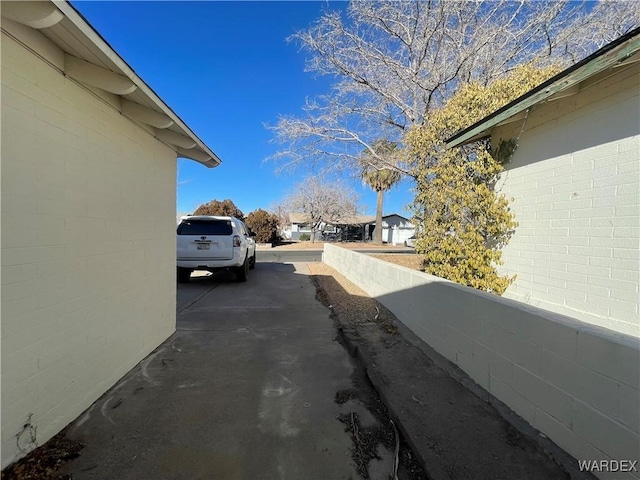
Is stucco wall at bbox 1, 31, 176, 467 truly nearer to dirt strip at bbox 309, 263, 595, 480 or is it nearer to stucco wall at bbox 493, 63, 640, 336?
dirt strip at bbox 309, 263, 595, 480

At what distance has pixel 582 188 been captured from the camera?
4.46 metres

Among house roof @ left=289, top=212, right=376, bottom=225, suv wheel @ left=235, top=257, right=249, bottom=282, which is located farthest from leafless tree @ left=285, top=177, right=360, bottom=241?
suv wheel @ left=235, top=257, right=249, bottom=282

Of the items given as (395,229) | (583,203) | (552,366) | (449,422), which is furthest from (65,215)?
(395,229)

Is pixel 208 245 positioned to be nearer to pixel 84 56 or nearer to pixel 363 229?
pixel 84 56

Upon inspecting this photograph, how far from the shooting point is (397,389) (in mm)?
3363

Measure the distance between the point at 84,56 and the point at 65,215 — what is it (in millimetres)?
1243

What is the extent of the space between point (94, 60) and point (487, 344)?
4.21 metres

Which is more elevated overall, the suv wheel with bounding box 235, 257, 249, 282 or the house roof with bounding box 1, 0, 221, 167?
the house roof with bounding box 1, 0, 221, 167

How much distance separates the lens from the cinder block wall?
77.9 inches

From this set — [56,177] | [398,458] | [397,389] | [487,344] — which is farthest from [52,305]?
[487,344]

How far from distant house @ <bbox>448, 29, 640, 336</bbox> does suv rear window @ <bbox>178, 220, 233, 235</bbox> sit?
6958 mm

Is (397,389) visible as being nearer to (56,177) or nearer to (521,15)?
(56,177)

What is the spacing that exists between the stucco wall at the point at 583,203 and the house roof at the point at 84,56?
514cm

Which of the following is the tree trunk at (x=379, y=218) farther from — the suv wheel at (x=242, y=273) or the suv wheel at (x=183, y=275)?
the suv wheel at (x=183, y=275)
